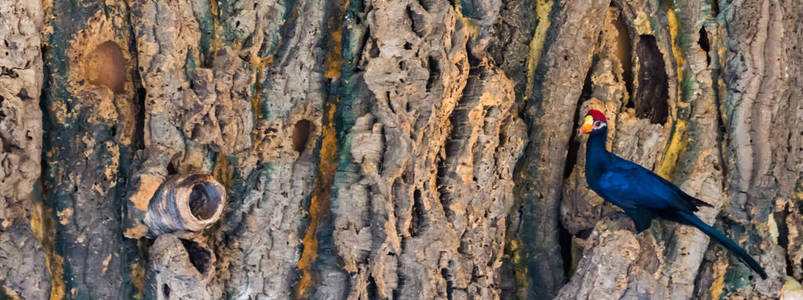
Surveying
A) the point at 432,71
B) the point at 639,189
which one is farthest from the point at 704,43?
the point at 432,71

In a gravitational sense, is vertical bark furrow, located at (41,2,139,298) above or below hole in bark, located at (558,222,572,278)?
above

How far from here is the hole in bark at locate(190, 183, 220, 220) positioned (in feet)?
5.01

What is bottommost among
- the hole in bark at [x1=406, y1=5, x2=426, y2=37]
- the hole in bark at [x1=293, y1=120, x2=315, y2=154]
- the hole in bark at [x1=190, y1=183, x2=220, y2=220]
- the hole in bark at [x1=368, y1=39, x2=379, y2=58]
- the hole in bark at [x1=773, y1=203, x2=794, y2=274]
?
the hole in bark at [x1=773, y1=203, x2=794, y2=274]

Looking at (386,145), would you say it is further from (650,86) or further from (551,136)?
(650,86)

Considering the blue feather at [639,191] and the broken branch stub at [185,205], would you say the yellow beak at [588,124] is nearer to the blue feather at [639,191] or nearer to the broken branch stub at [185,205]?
the blue feather at [639,191]

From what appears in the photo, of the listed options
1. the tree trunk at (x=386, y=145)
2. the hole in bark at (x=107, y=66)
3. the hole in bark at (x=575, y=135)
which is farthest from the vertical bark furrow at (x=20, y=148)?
the hole in bark at (x=575, y=135)

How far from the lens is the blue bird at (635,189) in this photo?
161 cm

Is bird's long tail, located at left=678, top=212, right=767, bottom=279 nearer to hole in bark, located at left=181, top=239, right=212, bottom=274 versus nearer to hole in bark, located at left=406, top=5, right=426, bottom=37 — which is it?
hole in bark, located at left=406, top=5, right=426, bottom=37

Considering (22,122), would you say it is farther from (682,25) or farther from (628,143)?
(682,25)

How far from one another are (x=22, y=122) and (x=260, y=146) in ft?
1.65

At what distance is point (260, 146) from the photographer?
65.4 inches

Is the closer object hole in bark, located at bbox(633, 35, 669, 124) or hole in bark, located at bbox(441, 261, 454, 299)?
hole in bark, located at bbox(441, 261, 454, 299)

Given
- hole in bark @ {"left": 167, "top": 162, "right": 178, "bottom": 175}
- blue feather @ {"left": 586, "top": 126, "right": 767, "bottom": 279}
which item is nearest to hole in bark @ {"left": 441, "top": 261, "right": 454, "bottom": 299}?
blue feather @ {"left": 586, "top": 126, "right": 767, "bottom": 279}

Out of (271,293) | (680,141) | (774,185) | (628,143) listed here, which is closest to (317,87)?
(271,293)
